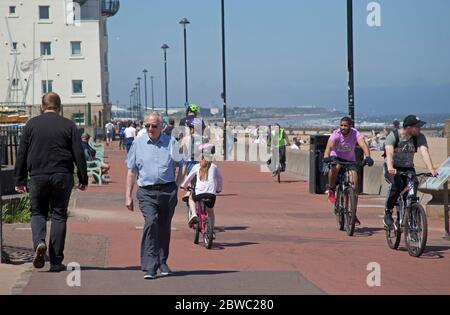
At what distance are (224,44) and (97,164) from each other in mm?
23294

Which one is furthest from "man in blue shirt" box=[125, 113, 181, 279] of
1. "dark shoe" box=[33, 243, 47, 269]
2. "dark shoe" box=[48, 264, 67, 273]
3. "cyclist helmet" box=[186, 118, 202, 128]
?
"cyclist helmet" box=[186, 118, 202, 128]

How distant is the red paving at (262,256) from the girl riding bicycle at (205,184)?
571mm

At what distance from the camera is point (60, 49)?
2926 inches

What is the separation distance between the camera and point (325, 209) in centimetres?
1792

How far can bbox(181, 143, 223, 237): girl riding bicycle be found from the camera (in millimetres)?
12219

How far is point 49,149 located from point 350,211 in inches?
217

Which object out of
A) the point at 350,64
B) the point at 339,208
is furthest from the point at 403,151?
the point at 350,64

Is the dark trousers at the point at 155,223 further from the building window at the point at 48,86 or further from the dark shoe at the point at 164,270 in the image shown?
the building window at the point at 48,86

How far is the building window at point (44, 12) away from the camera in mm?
74062

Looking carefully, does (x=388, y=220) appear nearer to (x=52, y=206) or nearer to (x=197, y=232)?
(x=197, y=232)

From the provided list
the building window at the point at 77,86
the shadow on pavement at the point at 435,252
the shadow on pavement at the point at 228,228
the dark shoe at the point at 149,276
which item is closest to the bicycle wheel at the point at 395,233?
the shadow on pavement at the point at 435,252
